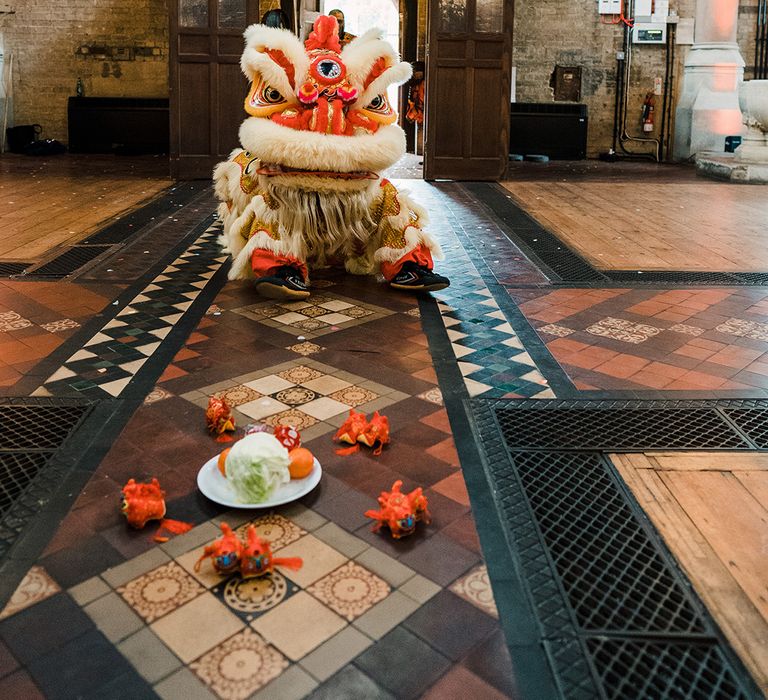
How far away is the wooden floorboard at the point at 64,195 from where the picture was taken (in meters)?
5.59

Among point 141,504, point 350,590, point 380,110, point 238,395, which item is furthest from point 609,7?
point 350,590

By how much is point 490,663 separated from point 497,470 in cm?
83

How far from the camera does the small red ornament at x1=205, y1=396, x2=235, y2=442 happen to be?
2.53 meters

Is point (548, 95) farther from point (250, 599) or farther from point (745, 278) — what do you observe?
point (250, 599)

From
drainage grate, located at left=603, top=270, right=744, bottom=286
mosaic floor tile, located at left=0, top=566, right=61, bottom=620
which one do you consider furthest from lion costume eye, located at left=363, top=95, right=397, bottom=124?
mosaic floor tile, located at left=0, top=566, right=61, bottom=620

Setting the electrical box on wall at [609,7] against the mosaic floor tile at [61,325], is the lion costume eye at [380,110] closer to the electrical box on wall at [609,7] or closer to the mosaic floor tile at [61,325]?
the mosaic floor tile at [61,325]

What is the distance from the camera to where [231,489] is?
84.4 inches

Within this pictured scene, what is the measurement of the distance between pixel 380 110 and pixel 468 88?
5439 millimetres

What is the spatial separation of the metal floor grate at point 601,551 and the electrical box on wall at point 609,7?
1193cm

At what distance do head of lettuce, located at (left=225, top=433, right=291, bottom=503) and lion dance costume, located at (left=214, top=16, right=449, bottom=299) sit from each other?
1954 mm

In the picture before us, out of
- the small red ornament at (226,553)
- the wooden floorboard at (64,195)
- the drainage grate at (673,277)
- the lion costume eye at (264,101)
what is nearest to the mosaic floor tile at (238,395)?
the small red ornament at (226,553)

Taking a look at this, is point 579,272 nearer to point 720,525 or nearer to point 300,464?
point 720,525

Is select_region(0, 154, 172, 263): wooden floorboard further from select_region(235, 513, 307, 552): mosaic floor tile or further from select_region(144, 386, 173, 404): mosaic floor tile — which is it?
select_region(235, 513, 307, 552): mosaic floor tile

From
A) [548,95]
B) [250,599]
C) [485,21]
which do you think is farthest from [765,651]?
[548,95]
